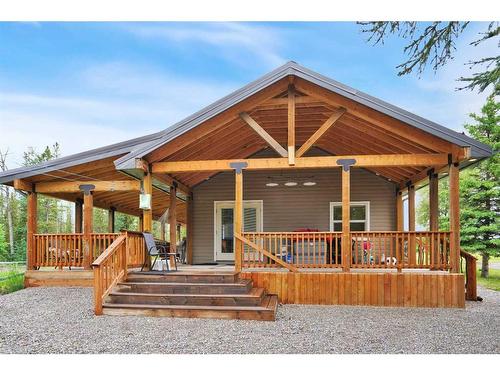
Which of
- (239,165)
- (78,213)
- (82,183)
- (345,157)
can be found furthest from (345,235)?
(78,213)

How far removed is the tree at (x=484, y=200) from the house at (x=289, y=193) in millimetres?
4830

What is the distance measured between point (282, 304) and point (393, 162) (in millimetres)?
3343

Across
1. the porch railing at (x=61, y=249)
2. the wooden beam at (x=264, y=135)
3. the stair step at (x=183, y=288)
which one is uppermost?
the wooden beam at (x=264, y=135)

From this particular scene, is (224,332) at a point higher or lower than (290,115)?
lower

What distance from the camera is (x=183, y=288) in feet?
24.8

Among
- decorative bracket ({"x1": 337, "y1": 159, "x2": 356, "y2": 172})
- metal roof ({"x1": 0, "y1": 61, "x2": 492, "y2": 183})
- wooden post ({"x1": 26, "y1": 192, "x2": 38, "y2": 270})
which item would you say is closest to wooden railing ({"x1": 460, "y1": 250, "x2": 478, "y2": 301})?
metal roof ({"x1": 0, "y1": 61, "x2": 492, "y2": 183})

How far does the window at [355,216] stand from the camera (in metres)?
11.8

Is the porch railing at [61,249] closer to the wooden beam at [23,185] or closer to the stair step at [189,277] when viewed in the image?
the wooden beam at [23,185]

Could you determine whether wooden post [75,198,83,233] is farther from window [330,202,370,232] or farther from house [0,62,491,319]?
window [330,202,370,232]

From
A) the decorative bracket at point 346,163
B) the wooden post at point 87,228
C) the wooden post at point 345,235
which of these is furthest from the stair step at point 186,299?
the wooden post at point 87,228

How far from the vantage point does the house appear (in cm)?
775

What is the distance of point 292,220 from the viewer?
12.0 m
